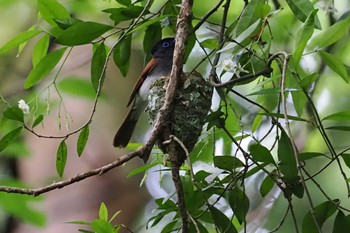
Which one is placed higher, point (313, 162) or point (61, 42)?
point (61, 42)

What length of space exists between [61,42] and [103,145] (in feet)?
3.63

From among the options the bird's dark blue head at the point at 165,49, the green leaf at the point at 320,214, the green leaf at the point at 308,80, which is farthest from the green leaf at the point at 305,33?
the bird's dark blue head at the point at 165,49

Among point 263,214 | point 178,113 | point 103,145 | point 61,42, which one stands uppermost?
point 61,42

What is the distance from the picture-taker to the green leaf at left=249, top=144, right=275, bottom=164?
1.22 m

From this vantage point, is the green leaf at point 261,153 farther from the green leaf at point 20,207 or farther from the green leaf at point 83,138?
the green leaf at point 20,207

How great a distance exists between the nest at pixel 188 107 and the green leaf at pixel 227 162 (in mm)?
72

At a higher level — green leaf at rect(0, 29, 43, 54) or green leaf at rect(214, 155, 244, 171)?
green leaf at rect(0, 29, 43, 54)

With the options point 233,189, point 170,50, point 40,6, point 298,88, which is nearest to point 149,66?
point 170,50

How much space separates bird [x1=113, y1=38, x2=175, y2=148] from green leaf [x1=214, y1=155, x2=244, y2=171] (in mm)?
624

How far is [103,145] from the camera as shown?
238cm

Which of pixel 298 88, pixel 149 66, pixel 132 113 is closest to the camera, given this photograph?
pixel 298 88

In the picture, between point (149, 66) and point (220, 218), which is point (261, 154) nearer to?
point (220, 218)

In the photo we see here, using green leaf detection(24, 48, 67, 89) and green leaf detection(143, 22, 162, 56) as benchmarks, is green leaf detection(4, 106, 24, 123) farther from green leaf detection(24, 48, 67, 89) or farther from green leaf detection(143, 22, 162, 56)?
green leaf detection(143, 22, 162, 56)

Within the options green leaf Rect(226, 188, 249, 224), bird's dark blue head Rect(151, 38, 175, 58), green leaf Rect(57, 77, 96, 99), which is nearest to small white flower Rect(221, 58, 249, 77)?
green leaf Rect(226, 188, 249, 224)
